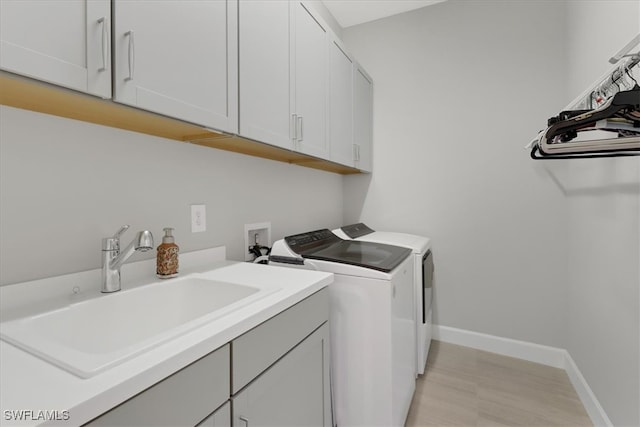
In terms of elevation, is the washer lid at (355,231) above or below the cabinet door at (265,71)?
below

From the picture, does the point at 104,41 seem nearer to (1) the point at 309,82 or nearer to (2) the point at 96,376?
(2) the point at 96,376

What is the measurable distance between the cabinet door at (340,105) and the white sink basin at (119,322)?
1209 mm

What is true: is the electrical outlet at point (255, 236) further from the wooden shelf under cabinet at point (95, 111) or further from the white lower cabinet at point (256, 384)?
the white lower cabinet at point (256, 384)

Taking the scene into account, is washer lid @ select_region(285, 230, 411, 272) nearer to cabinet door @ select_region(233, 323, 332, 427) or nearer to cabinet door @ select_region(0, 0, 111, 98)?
cabinet door @ select_region(233, 323, 332, 427)

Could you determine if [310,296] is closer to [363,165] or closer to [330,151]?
[330,151]

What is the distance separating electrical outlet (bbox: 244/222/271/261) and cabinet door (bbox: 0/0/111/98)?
1.06m

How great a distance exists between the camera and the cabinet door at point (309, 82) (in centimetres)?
→ 161

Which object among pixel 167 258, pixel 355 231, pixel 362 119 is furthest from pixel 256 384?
pixel 362 119

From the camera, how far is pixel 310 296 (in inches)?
46.1

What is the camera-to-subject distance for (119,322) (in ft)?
3.21

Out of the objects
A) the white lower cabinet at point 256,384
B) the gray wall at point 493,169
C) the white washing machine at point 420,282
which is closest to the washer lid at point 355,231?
the white washing machine at point 420,282

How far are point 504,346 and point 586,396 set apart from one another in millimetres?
632

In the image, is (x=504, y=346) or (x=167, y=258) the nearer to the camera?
(x=167, y=258)

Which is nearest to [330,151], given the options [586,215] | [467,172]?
[467,172]
